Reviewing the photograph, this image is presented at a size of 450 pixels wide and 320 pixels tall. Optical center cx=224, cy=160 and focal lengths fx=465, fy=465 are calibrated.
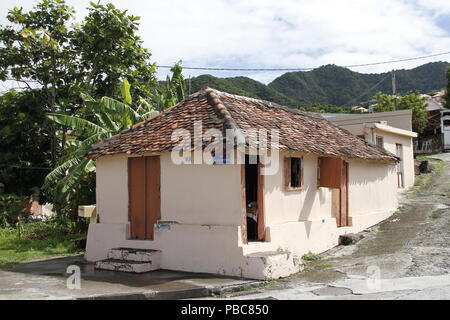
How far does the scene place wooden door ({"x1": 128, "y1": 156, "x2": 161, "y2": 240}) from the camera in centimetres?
1101

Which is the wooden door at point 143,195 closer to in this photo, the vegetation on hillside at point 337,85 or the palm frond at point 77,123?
the palm frond at point 77,123

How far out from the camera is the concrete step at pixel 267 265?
30.0 feet

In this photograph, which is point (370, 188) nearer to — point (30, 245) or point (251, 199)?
point (251, 199)

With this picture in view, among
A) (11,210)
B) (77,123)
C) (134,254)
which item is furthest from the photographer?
(11,210)

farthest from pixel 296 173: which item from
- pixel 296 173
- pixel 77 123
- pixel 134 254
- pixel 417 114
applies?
pixel 417 114

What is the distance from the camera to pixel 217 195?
9938 mm

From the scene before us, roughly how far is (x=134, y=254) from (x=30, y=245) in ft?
18.0

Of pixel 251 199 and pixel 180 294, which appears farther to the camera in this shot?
pixel 251 199

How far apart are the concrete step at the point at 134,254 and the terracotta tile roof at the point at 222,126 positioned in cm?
227

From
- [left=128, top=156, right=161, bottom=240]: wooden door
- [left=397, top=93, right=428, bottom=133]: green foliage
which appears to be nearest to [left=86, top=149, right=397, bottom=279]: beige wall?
[left=128, top=156, right=161, bottom=240]: wooden door

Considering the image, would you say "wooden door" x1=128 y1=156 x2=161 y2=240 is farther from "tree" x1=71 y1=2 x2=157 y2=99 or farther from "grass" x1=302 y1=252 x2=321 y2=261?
"tree" x1=71 y1=2 x2=157 y2=99

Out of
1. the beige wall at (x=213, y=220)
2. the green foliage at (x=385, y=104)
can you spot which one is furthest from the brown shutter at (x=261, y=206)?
the green foliage at (x=385, y=104)
